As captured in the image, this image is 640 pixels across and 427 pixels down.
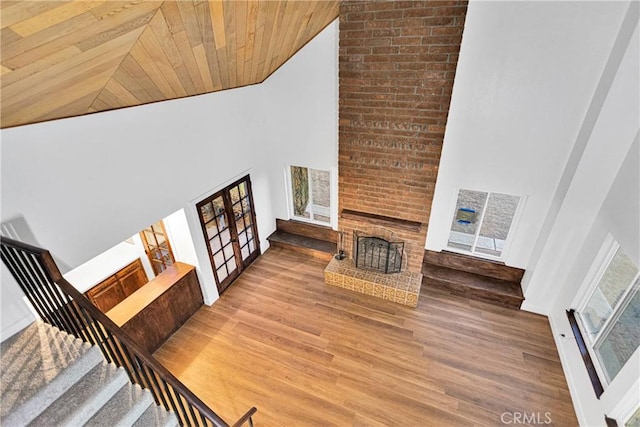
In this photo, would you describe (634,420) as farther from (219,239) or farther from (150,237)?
(150,237)

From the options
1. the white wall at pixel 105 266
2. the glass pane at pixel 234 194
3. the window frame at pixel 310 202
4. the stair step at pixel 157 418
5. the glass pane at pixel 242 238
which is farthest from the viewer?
the window frame at pixel 310 202

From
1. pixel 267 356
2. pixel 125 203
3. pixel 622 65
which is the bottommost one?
pixel 267 356

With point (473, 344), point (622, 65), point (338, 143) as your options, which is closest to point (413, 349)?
point (473, 344)

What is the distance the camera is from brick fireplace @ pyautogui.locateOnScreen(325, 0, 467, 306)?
3535 millimetres

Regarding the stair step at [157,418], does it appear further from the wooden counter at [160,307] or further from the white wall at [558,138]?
the white wall at [558,138]

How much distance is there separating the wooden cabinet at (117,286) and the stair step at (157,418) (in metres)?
2.90

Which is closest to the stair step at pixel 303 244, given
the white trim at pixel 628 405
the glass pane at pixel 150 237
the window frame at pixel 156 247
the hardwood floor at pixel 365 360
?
the hardwood floor at pixel 365 360

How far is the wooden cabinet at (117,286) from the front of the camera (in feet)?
15.2

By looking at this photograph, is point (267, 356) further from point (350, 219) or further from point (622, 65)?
point (622, 65)

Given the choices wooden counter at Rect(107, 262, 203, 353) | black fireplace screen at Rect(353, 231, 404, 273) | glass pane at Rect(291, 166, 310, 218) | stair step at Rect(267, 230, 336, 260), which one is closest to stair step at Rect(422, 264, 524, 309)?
black fireplace screen at Rect(353, 231, 404, 273)

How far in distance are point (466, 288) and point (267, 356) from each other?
10.7 ft

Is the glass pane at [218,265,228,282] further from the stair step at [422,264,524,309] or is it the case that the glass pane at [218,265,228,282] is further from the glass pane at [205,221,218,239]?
the stair step at [422,264,524,309]

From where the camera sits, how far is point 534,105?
3656mm

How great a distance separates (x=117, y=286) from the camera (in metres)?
4.92
